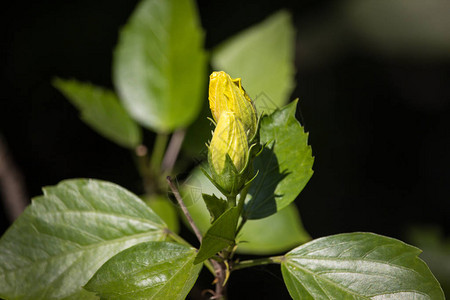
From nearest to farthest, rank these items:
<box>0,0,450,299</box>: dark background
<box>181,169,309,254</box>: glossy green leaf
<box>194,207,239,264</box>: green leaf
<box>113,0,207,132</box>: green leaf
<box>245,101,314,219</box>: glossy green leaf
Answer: <box>194,207,239,264</box>: green leaf, <box>245,101,314,219</box>: glossy green leaf, <box>181,169,309,254</box>: glossy green leaf, <box>113,0,207,132</box>: green leaf, <box>0,0,450,299</box>: dark background

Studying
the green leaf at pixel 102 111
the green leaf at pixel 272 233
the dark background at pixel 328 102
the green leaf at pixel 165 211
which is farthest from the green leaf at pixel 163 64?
the dark background at pixel 328 102

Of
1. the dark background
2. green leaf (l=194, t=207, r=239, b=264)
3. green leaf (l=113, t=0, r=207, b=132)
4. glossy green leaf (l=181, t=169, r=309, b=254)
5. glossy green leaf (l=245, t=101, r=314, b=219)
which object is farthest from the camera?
the dark background

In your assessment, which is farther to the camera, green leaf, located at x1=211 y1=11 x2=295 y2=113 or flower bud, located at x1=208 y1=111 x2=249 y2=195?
green leaf, located at x1=211 y1=11 x2=295 y2=113

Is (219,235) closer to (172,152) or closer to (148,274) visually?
(148,274)

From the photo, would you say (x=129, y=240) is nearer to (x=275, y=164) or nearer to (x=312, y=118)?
(x=275, y=164)

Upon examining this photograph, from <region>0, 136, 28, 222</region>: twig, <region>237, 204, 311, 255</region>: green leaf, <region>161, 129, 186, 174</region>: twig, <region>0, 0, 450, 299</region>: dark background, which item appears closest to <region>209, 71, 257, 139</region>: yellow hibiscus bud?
<region>237, 204, 311, 255</region>: green leaf

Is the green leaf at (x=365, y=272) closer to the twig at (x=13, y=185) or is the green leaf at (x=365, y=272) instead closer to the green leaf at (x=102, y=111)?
the green leaf at (x=102, y=111)

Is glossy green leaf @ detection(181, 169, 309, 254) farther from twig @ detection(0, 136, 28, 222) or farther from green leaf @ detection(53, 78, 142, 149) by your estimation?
twig @ detection(0, 136, 28, 222)
